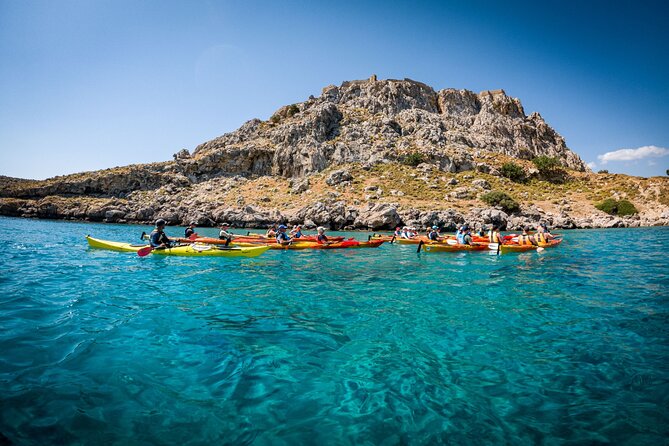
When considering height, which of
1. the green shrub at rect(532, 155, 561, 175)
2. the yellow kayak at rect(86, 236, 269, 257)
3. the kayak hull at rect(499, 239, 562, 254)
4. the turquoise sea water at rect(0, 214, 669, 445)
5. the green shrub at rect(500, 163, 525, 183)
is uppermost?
the green shrub at rect(532, 155, 561, 175)

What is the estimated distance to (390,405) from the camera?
159 inches

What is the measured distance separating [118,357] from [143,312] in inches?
102

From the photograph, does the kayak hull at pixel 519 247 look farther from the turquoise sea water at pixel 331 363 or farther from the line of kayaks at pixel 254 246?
the turquoise sea water at pixel 331 363

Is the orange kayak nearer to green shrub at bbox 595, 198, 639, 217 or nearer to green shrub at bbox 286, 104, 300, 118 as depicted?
green shrub at bbox 595, 198, 639, 217

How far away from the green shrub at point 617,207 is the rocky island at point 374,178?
190 mm

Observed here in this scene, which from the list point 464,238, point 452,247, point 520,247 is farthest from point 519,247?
point 452,247

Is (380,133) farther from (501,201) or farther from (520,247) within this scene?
(520,247)

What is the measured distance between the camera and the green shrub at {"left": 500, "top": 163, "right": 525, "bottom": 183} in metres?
63.3

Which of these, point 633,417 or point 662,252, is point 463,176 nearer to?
point 662,252

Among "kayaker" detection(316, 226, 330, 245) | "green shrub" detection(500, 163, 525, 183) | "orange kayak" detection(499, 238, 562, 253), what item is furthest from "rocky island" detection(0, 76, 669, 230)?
"kayaker" detection(316, 226, 330, 245)

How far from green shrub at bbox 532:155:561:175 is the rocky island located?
265mm

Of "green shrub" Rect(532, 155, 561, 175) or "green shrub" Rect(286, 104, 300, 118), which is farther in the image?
"green shrub" Rect(286, 104, 300, 118)

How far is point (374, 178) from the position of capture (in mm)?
60062

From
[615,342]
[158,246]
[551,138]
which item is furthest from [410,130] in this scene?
[615,342]
